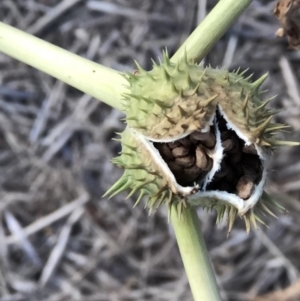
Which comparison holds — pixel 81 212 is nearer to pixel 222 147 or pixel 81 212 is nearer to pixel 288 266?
pixel 288 266

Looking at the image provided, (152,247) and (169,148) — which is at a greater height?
(152,247)

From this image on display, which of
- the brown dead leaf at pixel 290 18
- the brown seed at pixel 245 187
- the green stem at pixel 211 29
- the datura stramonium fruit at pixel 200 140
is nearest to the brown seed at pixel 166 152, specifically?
the datura stramonium fruit at pixel 200 140

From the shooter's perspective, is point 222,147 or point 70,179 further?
point 70,179

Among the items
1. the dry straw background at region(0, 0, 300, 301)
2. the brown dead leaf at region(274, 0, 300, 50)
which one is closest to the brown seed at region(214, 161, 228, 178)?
the brown dead leaf at region(274, 0, 300, 50)

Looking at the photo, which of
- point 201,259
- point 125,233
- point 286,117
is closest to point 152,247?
point 125,233

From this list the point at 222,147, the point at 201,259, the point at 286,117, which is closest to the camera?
the point at 222,147

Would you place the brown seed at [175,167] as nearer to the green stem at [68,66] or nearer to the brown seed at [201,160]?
the brown seed at [201,160]
